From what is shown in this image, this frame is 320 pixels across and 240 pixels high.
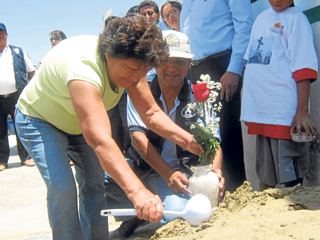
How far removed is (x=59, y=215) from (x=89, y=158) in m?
0.46

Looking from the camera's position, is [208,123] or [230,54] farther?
[230,54]

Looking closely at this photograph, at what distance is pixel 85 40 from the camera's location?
1.96 meters

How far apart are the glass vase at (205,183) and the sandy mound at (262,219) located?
0.10 meters

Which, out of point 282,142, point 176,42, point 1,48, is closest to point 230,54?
point 176,42

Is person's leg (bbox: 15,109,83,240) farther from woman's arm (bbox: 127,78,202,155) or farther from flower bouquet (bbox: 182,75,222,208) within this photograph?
flower bouquet (bbox: 182,75,222,208)

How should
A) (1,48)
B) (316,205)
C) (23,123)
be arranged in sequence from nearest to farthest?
(316,205)
(23,123)
(1,48)

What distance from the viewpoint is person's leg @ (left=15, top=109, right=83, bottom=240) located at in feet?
6.30

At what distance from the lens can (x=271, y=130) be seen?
2463 millimetres

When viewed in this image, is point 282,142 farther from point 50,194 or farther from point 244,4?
point 50,194

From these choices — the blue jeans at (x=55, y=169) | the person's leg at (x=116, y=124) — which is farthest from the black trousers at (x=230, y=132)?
the blue jeans at (x=55, y=169)

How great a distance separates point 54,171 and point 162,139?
3.12 ft

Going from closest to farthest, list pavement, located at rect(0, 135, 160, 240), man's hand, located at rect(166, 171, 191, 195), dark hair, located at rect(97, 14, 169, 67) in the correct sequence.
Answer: dark hair, located at rect(97, 14, 169, 67) → man's hand, located at rect(166, 171, 191, 195) → pavement, located at rect(0, 135, 160, 240)

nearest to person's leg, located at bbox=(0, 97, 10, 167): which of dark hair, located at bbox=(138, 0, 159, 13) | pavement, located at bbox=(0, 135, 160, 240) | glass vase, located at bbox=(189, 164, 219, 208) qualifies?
pavement, located at bbox=(0, 135, 160, 240)

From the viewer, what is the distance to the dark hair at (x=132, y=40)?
5.48ft
